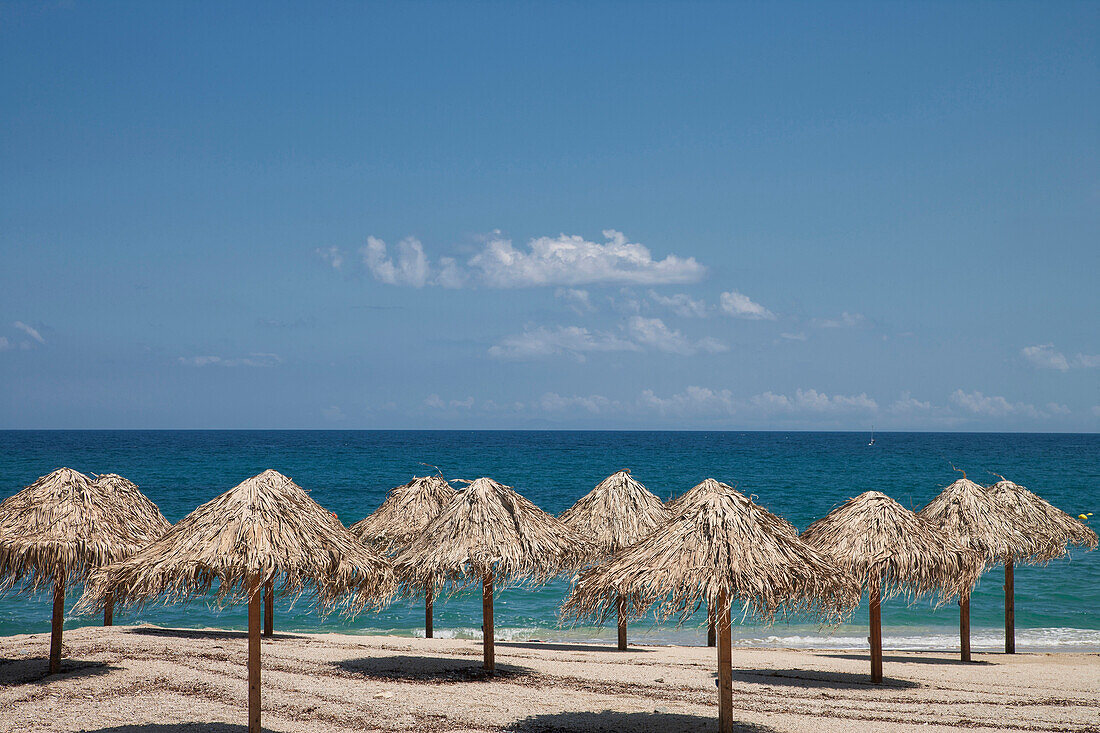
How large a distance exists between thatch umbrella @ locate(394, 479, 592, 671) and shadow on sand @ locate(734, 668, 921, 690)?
3.40 meters

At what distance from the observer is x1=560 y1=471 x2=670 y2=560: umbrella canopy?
1647cm

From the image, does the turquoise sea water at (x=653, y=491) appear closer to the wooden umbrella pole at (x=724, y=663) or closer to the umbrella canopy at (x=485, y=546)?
the umbrella canopy at (x=485, y=546)

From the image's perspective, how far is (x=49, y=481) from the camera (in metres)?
12.7

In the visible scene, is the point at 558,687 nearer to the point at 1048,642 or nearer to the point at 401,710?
the point at 401,710

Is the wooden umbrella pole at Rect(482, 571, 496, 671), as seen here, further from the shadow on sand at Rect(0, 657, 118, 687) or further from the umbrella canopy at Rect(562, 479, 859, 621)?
the shadow on sand at Rect(0, 657, 118, 687)

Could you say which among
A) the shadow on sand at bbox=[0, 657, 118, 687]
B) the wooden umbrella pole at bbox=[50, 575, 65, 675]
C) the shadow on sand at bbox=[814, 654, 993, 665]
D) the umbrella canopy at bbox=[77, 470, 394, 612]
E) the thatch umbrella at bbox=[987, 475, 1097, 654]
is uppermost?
the umbrella canopy at bbox=[77, 470, 394, 612]

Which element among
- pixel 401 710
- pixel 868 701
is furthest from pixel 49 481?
pixel 868 701

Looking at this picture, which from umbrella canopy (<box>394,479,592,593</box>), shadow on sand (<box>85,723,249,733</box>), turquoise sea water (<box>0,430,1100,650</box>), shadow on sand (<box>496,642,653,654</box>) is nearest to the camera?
shadow on sand (<box>85,723,249,733</box>)

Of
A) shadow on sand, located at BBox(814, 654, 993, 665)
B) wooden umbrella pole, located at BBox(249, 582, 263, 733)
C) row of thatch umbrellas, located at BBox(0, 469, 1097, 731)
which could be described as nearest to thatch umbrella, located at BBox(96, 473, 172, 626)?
row of thatch umbrellas, located at BBox(0, 469, 1097, 731)

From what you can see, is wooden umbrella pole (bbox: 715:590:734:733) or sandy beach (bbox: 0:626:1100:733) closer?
wooden umbrella pole (bbox: 715:590:734:733)

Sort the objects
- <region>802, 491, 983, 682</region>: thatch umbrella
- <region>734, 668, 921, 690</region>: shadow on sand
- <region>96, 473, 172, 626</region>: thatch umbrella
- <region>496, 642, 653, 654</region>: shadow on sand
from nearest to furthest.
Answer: <region>802, 491, 983, 682</region>: thatch umbrella
<region>734, 668, 921, 690</region>: shadow on sand
<region>96, 473, 172, 626</region>: thatch umbrella
<region>496, 642, 653, 654</region>: shadow on sand

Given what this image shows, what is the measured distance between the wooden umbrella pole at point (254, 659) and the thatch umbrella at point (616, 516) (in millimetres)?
7987

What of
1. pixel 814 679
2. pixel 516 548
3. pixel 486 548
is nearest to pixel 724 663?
pixel 516 548

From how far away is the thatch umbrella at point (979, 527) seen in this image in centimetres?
1546
